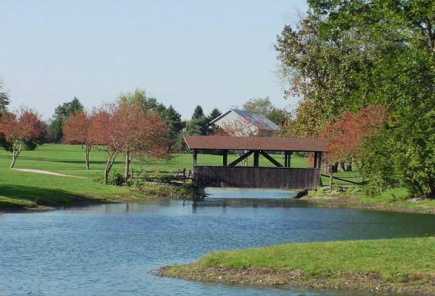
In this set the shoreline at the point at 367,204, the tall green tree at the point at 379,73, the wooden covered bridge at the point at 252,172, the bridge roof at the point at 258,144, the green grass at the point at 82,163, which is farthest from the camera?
the green grass at the point at 82,163

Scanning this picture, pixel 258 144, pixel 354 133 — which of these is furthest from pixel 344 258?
pixel 354 133

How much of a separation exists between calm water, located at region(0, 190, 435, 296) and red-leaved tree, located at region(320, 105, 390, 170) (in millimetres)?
9355

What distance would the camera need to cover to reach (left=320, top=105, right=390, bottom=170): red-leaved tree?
2621 inches

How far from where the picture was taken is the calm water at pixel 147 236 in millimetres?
23781

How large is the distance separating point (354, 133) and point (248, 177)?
30.8ft

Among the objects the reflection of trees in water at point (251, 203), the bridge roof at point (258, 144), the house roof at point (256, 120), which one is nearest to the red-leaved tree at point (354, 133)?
the bridge roof at point (258, 144)

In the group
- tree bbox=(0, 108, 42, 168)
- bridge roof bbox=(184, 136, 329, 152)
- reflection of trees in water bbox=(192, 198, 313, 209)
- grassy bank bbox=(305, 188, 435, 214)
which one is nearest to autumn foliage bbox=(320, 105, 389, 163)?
bridge roof bbox=(184, 136, 329, 152)

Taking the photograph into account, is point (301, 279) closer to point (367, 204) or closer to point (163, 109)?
point (367, 204)

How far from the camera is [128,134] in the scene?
69.8 m

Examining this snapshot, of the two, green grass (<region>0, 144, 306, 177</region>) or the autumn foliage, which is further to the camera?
green grass (<region>0, 144, 306, 177</region>)

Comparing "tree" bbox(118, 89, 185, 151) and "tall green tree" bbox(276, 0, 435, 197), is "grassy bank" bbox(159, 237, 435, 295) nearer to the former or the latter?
"tall green tree" bbox(276, 0, 435, 197)

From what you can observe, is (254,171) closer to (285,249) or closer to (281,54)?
(281,54)

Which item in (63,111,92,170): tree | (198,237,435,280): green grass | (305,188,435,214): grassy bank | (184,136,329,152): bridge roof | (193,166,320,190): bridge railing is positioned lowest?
(198,237,435,280): green grass

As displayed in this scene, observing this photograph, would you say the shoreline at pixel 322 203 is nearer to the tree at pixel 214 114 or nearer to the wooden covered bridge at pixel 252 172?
the wooden covered bridge at pixel 252 172
